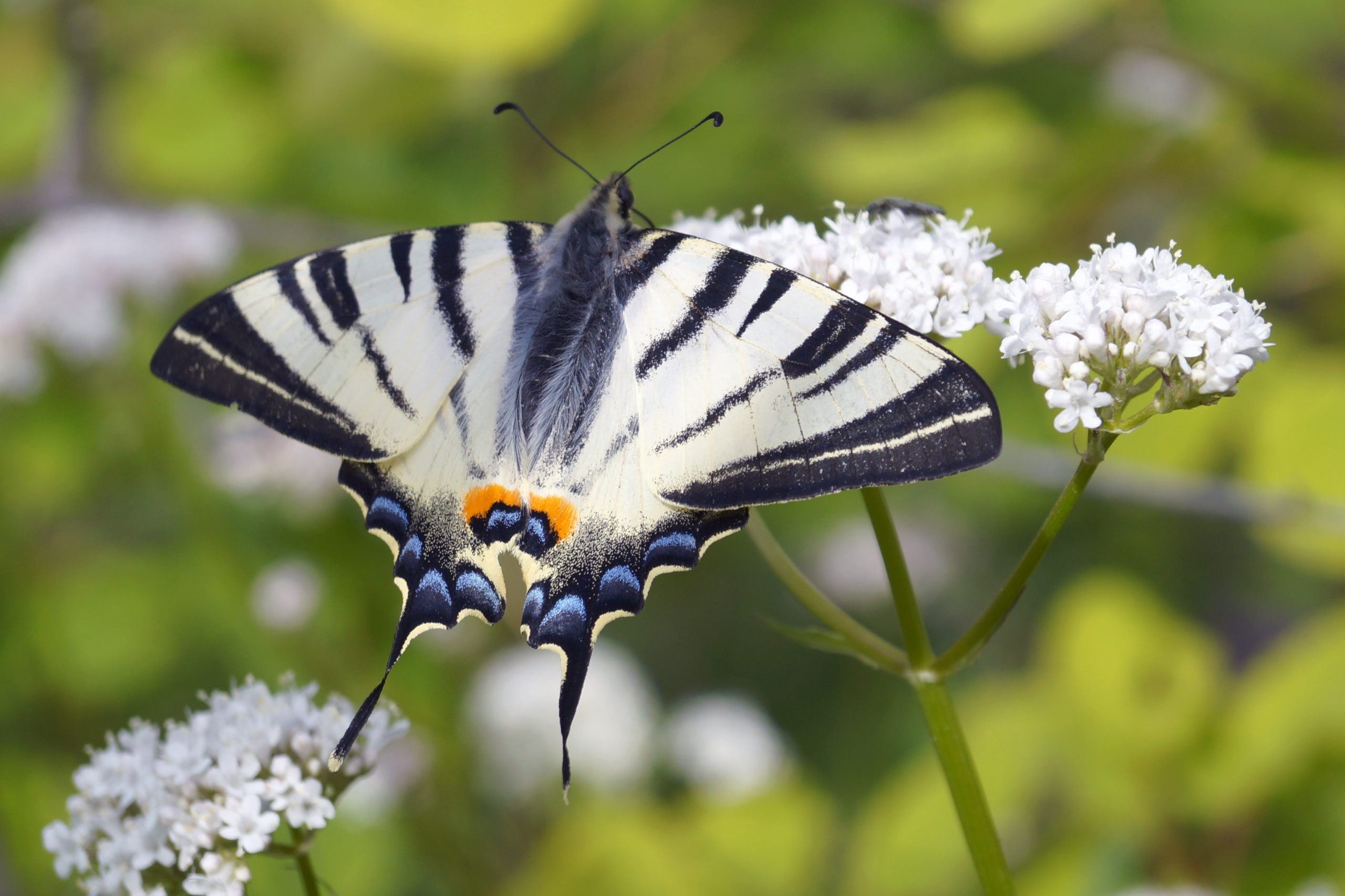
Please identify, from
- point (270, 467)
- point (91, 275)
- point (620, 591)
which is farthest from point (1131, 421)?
point (91, 275)

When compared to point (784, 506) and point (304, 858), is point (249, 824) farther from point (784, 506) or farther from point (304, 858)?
point (784, 506)

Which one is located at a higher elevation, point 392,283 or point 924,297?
point 392,283

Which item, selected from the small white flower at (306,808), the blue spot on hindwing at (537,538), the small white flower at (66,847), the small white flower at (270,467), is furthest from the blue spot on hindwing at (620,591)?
the small white flower at (270,467)

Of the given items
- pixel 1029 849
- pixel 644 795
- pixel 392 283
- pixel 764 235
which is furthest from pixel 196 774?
pixel 644 795

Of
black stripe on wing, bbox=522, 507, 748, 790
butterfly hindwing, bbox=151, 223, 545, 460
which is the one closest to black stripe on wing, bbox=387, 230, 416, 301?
butterfly hindwing, bbox=151, 223, 545, 460

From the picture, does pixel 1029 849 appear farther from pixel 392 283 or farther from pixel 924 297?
pixel 392 283

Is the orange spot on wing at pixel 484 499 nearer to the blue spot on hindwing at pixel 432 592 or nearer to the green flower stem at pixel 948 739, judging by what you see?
the blue spot on hindwing at pixel 432 592
